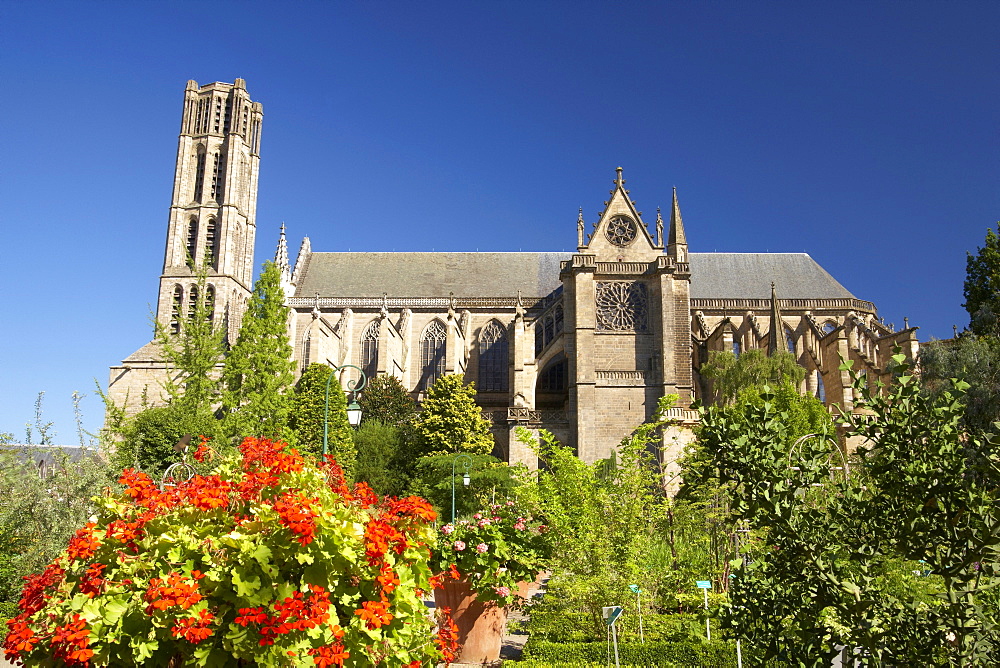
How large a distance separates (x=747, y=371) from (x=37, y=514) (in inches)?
1121

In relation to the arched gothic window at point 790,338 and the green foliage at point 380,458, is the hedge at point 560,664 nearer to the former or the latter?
the green foliage at point 380,458

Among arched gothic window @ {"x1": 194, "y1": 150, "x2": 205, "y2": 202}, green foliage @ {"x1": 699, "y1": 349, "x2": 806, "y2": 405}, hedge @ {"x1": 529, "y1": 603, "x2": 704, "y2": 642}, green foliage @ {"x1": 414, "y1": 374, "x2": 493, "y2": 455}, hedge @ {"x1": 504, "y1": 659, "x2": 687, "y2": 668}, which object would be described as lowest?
hedge @ {"x1": 504, "y1": 659, "x2": 687, "y2": 668}

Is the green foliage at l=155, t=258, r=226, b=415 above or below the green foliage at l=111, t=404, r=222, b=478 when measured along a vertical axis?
above

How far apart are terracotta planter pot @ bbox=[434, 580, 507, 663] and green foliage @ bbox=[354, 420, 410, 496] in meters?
23.7

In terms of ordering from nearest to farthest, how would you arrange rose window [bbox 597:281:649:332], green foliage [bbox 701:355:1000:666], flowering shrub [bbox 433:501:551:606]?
green foliage [bbox 701:355:1000:666] → flowering shrub [bbox 433:501:551:606] → rose window [bbox 597:281:649:332]

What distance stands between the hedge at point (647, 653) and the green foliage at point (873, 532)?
4478 mm

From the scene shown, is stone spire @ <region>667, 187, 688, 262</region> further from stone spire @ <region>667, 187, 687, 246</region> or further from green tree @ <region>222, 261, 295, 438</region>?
green tree @ <region>222, 261, 295, 438</region>

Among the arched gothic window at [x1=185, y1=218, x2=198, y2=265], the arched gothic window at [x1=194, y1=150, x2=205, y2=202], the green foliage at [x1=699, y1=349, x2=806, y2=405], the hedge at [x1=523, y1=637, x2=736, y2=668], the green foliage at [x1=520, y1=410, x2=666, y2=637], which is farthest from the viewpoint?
the arched gothic window at [x1=194, y1=150, x2=205, y2=202]

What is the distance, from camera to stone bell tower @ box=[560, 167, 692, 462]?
36.7 m

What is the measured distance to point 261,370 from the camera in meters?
27.0

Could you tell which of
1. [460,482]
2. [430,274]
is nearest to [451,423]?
[460,482]

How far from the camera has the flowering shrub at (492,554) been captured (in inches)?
406

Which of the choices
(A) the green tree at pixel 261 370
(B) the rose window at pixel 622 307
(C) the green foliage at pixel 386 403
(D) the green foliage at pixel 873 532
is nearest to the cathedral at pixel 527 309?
(B) the rose window at pixel 622 307

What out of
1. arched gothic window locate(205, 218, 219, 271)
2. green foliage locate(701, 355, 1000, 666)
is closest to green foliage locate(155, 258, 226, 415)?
green foliage locate(701, 355, 1000, 666)
